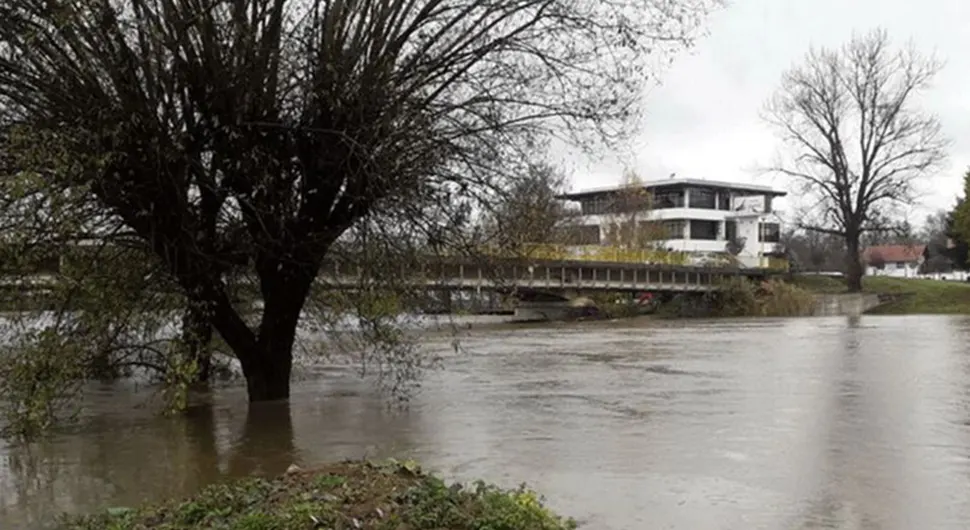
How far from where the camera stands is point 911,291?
7038 centimetres

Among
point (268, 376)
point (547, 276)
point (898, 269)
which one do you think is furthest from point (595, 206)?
point (898, 269)

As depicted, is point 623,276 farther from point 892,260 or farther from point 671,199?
point 892,260

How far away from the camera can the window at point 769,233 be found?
335 ft

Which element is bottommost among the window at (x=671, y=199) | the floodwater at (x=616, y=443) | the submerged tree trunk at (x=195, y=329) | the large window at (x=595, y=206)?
the floodwater at (x=616, y=443)

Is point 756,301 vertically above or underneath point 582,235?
underneath

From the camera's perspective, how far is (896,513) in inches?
348

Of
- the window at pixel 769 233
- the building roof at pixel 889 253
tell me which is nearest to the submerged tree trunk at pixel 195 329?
the window at pixel 769 233

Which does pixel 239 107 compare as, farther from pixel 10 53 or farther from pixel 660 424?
pixel 660 424

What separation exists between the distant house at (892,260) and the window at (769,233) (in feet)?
56.2

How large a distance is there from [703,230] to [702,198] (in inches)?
128

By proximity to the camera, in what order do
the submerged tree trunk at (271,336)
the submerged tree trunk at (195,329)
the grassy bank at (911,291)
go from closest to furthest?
the submerged tree trunk at (195,329) → the submerged tree trunk at (271,336) → the grassy bank at (911,291)

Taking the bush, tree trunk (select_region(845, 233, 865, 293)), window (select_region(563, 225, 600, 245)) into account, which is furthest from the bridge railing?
tree trunk (select_region(845, 233, 865, 293))

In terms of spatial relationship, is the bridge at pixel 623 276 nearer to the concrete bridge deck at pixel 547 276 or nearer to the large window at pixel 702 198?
the concrete bridge deck at pixel 547 276

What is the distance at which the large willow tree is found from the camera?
517 inches
